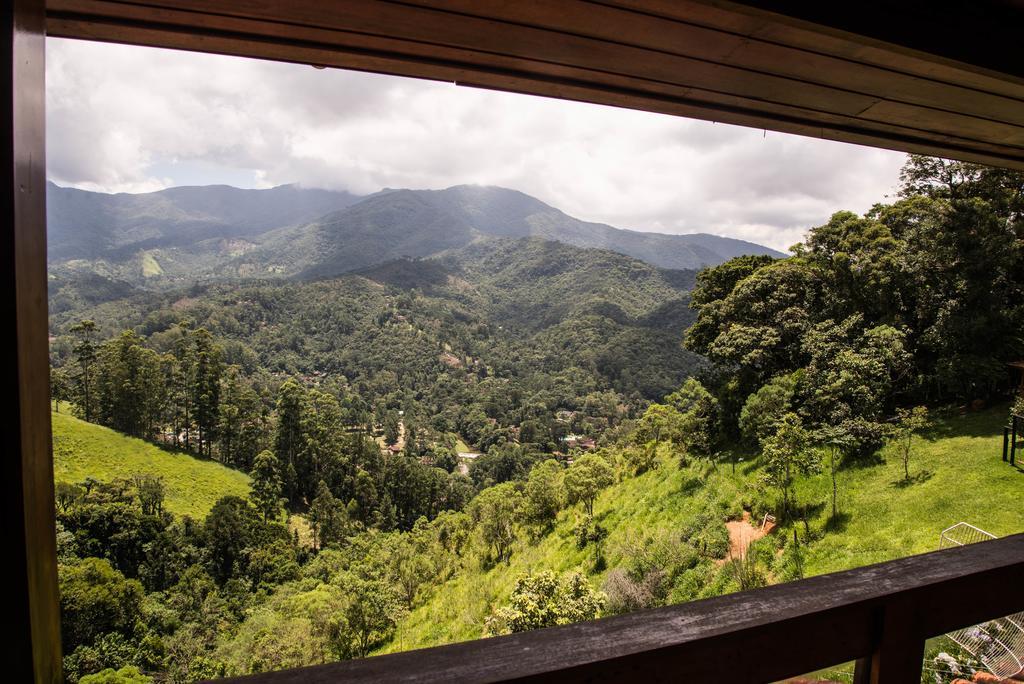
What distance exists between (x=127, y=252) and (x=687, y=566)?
461 ft

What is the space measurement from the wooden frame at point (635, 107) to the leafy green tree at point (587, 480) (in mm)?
15494

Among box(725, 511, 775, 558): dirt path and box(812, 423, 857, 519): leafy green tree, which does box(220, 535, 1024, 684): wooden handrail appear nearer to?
box(725, 511, 775, 558): dirt path

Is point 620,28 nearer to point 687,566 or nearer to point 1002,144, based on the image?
point 1002,144

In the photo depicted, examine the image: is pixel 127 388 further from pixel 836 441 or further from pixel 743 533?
pixel 836 441

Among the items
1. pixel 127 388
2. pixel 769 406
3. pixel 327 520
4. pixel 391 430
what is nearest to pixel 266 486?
pixel 327 520

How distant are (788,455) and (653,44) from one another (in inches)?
388

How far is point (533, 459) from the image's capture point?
128 ft

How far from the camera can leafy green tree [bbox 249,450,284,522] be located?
2550cm

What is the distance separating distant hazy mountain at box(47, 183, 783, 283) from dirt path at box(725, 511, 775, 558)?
112 m

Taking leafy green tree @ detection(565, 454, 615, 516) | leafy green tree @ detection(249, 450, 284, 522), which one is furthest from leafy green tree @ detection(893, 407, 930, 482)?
leafy green tree @ detection(249, 450, 284, 522)

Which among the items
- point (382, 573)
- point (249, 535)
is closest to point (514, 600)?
point (382, 573)

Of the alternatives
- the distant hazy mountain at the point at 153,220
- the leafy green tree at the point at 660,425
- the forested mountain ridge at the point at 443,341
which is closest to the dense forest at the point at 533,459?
the leafy green tree at the point at 660,425

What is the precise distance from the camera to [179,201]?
186 m

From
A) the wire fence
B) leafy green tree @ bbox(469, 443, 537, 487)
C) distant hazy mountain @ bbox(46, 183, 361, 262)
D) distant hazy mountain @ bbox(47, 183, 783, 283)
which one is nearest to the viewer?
the wire fence
